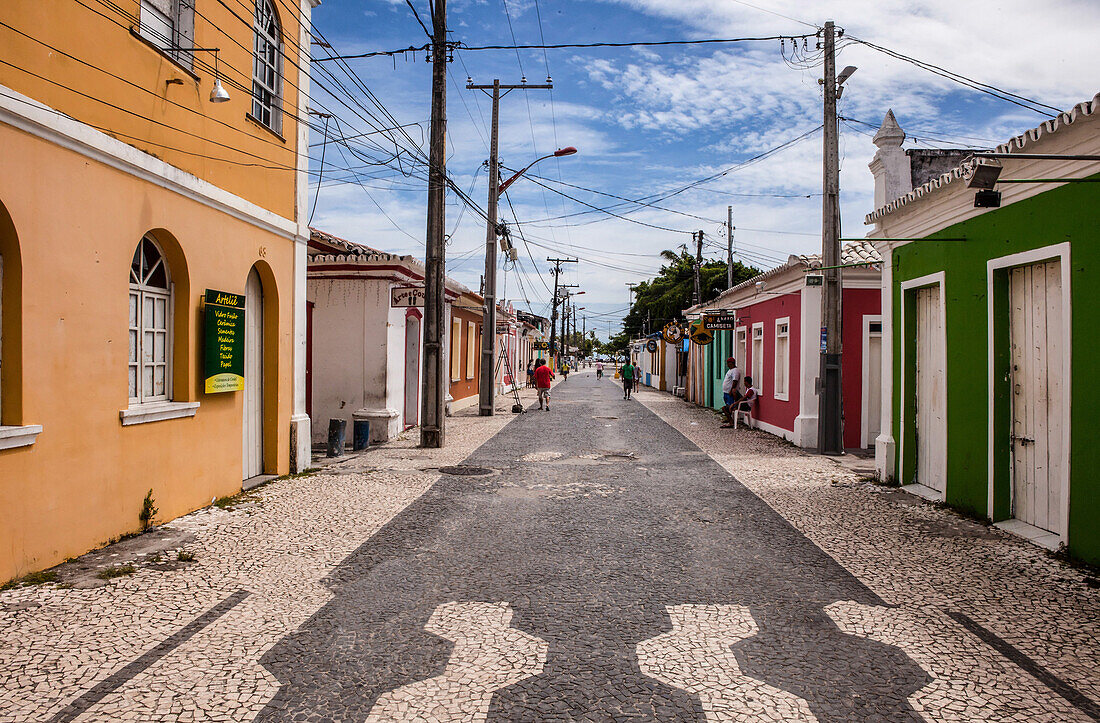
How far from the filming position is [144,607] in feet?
15.6

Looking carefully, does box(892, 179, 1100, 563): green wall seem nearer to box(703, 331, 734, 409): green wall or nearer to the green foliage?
the green foliage

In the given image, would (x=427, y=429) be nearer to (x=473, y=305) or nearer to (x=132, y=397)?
(x=132, y=397)

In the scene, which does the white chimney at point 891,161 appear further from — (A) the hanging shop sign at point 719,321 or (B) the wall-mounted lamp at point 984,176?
(A) the hanging shop sign at point 719,321

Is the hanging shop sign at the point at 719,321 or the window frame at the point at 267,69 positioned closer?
the window frame at the point at 267,69

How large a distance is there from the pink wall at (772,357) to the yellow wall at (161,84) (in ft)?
33.1

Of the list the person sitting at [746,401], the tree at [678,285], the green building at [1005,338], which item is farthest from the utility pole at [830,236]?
the tree at [678,285]

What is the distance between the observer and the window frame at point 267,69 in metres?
9.07

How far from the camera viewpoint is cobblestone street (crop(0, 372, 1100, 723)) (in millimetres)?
3520

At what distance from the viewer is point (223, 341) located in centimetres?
797

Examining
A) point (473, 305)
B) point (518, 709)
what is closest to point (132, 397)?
point (518, 709)

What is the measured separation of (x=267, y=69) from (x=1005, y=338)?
8.94 metres

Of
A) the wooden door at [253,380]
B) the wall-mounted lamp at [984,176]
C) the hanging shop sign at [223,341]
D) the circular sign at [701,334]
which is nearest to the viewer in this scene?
the wall-mounted lamp at [984,176]

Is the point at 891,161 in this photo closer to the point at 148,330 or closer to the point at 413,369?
the point at 148,330

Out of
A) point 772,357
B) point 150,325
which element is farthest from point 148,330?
point 772,357
